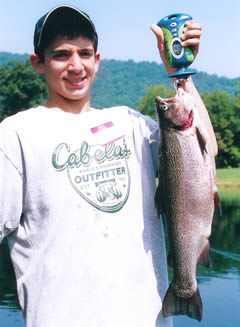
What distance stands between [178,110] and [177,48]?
303mm

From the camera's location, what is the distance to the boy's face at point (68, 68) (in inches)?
101

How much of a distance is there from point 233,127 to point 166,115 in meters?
56.9

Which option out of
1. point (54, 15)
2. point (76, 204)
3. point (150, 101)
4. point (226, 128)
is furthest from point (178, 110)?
point (150, 101)

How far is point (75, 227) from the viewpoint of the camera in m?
2.39

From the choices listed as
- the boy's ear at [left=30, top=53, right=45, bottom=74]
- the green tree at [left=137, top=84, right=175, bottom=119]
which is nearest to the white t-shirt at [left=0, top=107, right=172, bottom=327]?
the boy's ear at [left=30, top=53, right=45, bottom=74]

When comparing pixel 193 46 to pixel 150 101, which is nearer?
pixel 193 46

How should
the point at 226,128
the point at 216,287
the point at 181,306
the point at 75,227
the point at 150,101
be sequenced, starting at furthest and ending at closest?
the point at 150,101, the point at 226,128, the point at 216,287, the point at 181,306, the point at 75,227

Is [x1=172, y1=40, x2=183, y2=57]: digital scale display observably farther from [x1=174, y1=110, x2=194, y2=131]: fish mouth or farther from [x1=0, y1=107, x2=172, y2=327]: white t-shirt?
[x1=0, y1=107, x2=172, y2=327]: white t-shirt

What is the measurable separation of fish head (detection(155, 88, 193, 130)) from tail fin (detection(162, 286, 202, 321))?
777 mm

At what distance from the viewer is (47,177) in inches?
95.1

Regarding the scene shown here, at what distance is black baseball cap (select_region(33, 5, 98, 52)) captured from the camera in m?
2.60

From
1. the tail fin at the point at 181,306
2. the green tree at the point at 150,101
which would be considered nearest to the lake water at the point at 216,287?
the tail fin at the point at 181,306

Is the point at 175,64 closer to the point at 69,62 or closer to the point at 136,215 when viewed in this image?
the point at 69,62

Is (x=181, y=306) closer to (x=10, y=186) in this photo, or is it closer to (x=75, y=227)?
(x=75, y=227)
